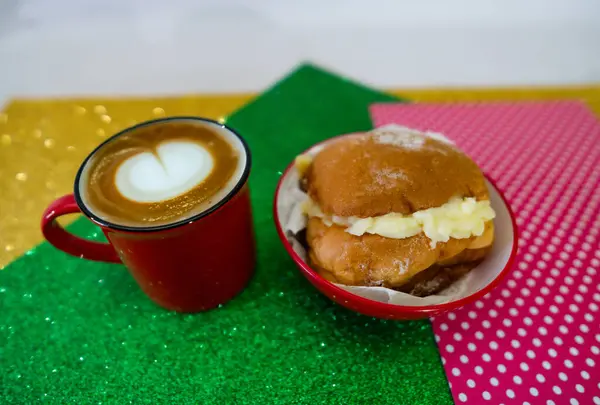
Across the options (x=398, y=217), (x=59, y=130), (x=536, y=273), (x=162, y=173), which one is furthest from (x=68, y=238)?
(x=536, y=273)

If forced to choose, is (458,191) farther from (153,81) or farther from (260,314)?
(153,81)

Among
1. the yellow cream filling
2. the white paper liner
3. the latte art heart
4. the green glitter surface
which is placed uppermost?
the latte art heart

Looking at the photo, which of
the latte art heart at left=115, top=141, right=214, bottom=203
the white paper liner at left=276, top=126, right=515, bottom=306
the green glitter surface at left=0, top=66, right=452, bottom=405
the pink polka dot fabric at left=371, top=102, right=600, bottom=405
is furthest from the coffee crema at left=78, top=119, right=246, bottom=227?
the pink polka dot fabric at left=371, top=102, right=600, bottom=405

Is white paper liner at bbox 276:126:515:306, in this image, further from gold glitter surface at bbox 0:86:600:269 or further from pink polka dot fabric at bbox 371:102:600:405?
gold glitter surface at bbox 0:86:600:269

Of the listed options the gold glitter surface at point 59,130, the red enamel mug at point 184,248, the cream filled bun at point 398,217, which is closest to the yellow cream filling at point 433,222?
the cream filled bun at point 398,217

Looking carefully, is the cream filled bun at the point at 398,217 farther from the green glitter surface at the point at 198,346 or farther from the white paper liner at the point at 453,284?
the green glitter surface at the point at 198,346
